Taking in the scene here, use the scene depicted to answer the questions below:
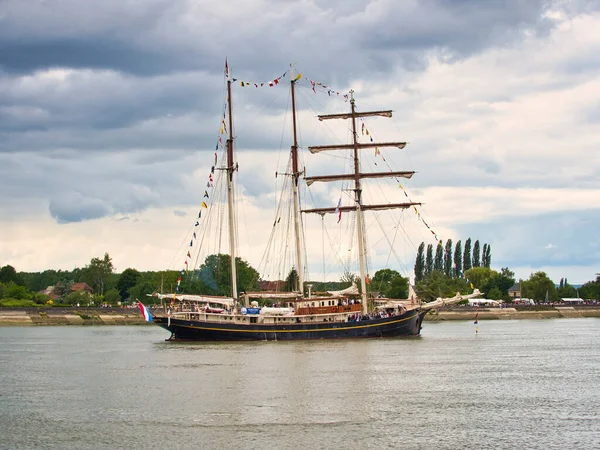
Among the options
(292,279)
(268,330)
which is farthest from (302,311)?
(292,279)

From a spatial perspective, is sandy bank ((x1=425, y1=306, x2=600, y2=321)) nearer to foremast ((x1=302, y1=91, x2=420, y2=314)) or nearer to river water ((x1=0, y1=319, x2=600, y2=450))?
foremast ((x1=302, y1=91, x2=420, y2=314))

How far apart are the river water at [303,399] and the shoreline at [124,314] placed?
8215cm

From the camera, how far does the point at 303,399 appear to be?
4816 cm

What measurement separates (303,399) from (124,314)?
129 m

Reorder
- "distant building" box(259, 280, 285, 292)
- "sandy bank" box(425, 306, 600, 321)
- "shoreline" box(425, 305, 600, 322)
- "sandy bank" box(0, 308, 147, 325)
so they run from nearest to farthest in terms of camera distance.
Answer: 1. "distant building" box(259, 280, 285, 292)
2. "sandy bank" box(0, 308, 147, 325)
3. "shoreline" box(425, 305, 600, 322)
4. "sandy bank" box(425, 306, 600, 321)

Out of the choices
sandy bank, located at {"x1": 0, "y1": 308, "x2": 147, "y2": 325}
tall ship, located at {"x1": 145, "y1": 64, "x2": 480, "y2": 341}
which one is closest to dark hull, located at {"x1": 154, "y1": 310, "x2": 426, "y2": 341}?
tall ship, located at {"x1": 145, "y1": 64, "x2": 480, "y2": 341}

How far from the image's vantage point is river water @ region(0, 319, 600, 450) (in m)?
37.9

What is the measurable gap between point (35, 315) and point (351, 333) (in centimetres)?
8821

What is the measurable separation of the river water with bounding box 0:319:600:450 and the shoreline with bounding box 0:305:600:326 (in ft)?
270

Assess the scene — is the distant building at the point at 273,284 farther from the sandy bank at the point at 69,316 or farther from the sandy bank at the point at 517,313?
the sandy bank at the point at 517,313

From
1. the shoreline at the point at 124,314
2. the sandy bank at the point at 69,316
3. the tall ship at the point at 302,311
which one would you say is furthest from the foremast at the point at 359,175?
the sandy bank at the point at 69,316

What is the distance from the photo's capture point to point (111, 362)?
238 feet

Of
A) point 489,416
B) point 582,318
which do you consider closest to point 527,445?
point 489,416

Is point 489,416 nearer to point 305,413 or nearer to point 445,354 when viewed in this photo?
point 305,413
